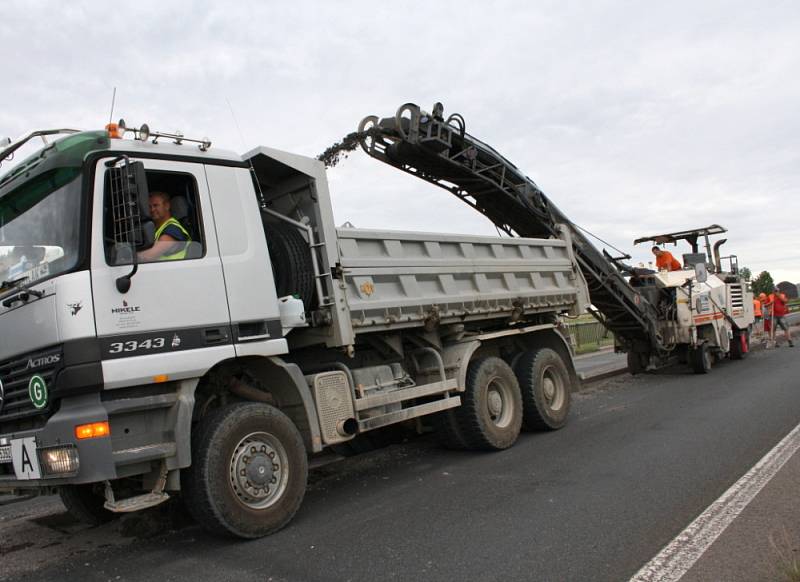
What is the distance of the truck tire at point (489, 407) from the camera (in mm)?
6910

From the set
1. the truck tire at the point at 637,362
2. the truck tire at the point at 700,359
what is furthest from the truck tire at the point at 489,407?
the truck tire at the point at 700,359

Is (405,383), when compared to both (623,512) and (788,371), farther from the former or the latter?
(788,371)

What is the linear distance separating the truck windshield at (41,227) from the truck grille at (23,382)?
1.73ft

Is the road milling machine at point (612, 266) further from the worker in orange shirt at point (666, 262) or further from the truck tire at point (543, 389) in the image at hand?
the truck tire at point (543, 389)

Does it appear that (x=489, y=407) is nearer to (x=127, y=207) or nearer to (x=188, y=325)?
(x=188, y=325)

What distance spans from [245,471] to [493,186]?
18.8 feet

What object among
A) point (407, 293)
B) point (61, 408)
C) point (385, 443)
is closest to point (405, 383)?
point (407, 293)

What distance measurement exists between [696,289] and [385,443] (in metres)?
8.21

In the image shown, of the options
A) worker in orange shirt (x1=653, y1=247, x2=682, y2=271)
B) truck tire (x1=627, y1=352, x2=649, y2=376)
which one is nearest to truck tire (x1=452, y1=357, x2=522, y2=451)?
truck tire (x1=627, y1=352, x2=649, y2=376)

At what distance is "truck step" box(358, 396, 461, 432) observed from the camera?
18.7ft

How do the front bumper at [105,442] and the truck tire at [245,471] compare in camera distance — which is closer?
the front bumper at [105,442]

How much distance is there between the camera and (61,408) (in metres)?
4.08

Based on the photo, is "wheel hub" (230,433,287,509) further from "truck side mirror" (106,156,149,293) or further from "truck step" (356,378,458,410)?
"truck side mirror" (106,156,149,293)

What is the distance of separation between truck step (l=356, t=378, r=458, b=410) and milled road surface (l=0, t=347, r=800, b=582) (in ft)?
2.50
